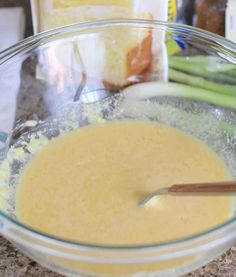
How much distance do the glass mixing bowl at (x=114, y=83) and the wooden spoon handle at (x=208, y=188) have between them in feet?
0.61

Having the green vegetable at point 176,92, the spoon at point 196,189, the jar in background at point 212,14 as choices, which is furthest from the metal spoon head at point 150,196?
the jar in background at point 212,14

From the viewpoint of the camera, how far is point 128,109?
1.07 meters

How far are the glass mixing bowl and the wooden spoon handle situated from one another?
19cm

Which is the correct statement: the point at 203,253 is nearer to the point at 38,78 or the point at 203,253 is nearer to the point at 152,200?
the point at 152,200

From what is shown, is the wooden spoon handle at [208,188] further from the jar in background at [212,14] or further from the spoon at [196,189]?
the jar in background at [212,14]

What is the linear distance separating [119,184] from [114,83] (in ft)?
0.94

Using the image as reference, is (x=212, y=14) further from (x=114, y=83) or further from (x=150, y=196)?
(x=150, y=196)

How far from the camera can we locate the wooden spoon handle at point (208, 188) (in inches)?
27.7

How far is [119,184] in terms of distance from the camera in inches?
34.6

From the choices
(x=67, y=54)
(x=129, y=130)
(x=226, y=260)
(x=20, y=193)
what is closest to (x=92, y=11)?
(x=67, y=54)

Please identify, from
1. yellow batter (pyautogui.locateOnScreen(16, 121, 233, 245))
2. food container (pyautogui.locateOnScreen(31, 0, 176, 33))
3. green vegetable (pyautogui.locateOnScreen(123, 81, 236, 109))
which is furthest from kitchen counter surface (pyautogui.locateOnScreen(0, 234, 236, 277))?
food container (pyautogui.locateOnScreen(31, 0, 176, 33))

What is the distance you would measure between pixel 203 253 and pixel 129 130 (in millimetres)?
363

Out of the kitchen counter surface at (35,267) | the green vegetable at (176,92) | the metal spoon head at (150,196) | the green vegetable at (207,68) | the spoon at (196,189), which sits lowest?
the kitchen counter surface at (35,267)

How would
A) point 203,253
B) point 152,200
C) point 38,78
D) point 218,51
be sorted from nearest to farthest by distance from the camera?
point 203,253 < point 152,200 < point 218,51 < point 38,78
